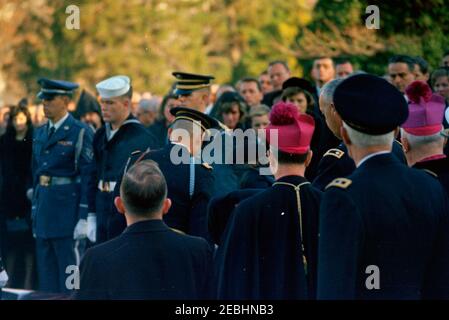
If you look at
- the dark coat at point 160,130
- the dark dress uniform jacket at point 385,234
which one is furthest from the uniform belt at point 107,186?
the dark dress uniform jacket at point 385,234

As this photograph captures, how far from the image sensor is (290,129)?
583 cm

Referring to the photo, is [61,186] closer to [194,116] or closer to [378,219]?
[194,116]

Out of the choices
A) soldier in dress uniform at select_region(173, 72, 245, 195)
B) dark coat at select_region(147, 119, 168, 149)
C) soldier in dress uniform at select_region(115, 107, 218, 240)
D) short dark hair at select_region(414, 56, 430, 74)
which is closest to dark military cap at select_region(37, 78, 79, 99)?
soldier in dress uniform at select_region(173, 72, 245, 195)

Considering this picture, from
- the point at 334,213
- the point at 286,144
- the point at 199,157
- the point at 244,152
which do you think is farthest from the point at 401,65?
the point at 334,213

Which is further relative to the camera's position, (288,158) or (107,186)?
(107,186)

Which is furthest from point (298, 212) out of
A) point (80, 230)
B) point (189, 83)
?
point (80, 230)

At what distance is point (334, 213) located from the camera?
4699mm

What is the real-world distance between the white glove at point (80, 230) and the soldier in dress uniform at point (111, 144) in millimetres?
386

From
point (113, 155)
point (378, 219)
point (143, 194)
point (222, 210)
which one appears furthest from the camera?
point (113, 155)

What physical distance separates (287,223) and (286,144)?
1.34 ft

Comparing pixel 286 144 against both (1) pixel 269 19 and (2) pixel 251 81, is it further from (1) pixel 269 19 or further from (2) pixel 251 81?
(1) pixel 269 19

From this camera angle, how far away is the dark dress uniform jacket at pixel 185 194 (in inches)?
290

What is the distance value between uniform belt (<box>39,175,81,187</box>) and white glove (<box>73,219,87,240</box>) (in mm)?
390

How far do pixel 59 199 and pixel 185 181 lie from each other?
3286 mm
